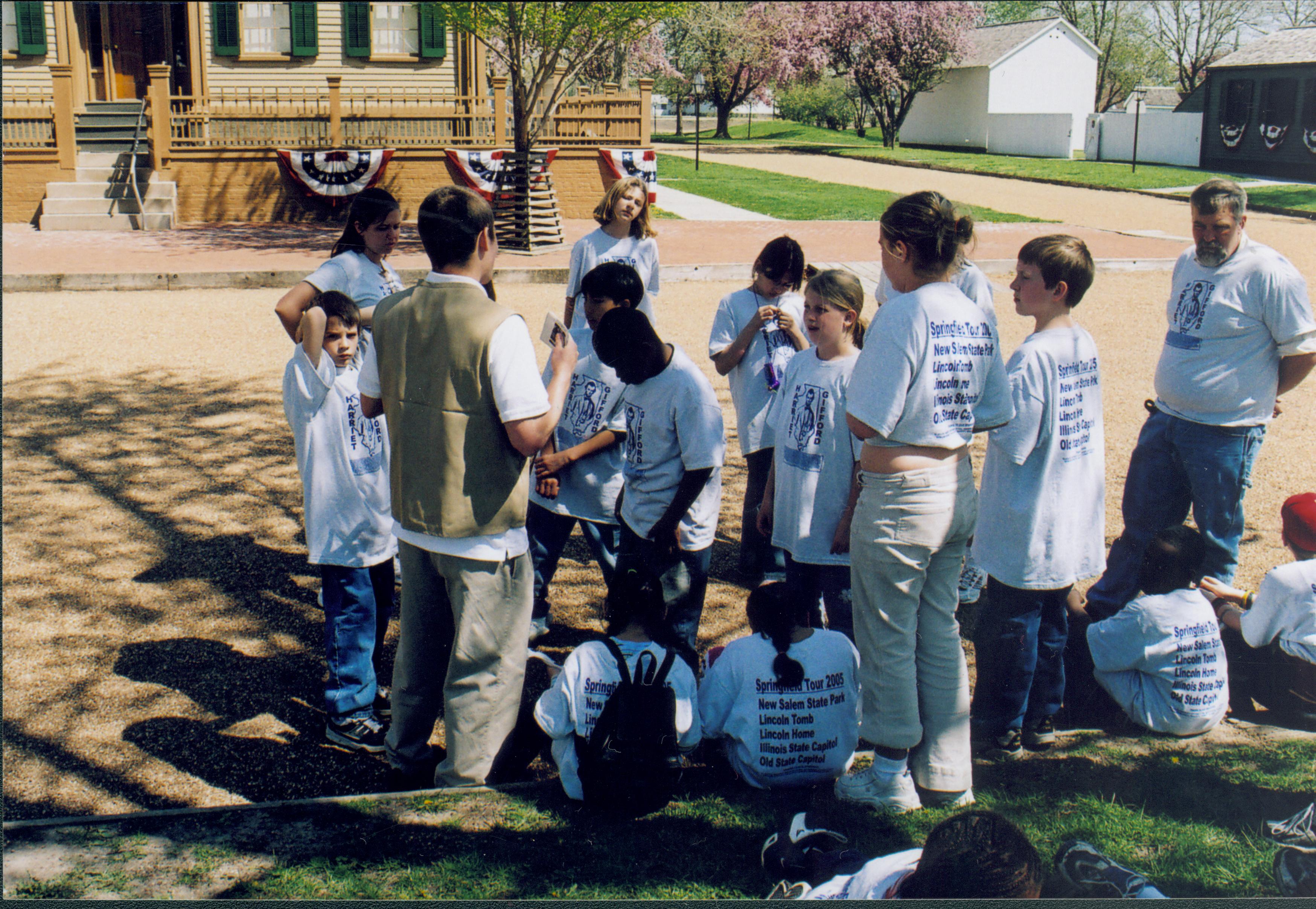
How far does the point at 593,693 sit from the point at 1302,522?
2.59 meters

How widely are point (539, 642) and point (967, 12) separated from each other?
4635 centimetres

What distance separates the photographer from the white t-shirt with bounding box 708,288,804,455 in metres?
5.14

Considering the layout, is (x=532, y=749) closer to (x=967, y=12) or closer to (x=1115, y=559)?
(x=1115, y=559)

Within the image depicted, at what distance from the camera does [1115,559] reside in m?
4.79

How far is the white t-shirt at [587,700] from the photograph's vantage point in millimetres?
3336

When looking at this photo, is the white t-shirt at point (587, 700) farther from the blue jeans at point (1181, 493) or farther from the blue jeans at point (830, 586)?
the blue jeans at point (1181, 493)

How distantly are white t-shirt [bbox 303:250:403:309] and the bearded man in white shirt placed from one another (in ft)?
10.5

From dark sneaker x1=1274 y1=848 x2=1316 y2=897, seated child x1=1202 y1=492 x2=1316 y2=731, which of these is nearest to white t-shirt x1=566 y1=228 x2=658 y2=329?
seated child x1=1202 y1=492 x2=1316 y2=731

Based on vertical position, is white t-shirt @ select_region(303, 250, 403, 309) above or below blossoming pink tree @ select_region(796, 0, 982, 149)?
below

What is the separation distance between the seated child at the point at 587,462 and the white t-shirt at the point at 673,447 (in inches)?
11.1

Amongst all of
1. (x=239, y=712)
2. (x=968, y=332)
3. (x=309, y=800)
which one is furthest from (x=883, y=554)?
(x=239, y=712)

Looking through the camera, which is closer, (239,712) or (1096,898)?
(1096,898)

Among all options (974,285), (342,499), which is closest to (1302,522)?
(974,285)

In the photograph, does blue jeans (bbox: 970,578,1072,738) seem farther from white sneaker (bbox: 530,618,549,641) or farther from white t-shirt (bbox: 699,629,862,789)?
white sneaker (bbox: 530,618,549,641)
